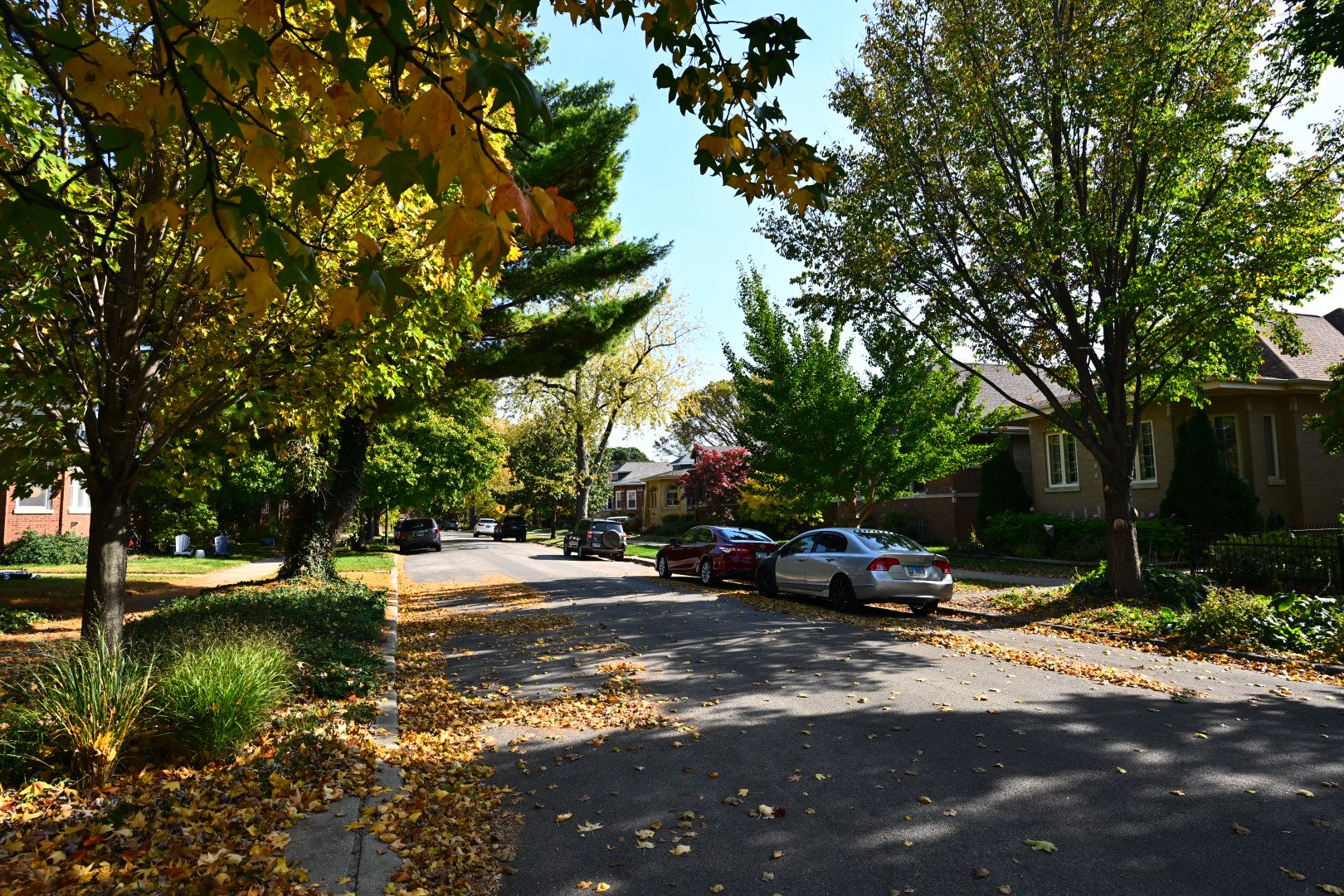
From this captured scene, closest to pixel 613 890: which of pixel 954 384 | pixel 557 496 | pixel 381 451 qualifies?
pixel 954 384

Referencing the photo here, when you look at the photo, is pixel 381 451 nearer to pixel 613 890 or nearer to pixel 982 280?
pixel 982 280

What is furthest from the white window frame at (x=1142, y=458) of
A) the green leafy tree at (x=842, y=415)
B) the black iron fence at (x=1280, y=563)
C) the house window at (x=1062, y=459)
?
the black iron fence at (x=1280, y=563)

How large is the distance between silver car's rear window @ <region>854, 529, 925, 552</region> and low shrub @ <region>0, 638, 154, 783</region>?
433 inches

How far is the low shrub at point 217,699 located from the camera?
505 centimetres

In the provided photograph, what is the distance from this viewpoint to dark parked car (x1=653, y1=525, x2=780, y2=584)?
19031 millimetres

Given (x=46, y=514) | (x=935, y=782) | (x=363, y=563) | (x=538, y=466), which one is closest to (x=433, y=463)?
(x=363, y=563)

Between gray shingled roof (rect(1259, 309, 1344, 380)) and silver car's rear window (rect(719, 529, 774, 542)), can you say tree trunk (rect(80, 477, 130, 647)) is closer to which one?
silver car's rear window (rect(719, 529, 774, 542))

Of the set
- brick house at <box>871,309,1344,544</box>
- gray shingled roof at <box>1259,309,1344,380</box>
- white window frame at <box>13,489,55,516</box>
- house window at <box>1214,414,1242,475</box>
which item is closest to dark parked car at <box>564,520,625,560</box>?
brick house at <box>871,309,1344,544</box>

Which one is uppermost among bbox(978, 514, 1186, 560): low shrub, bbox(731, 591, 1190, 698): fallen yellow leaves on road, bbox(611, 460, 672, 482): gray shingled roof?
bbox(611, 460, 672, 482): gray shingled roof

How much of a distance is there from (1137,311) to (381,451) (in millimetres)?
23344

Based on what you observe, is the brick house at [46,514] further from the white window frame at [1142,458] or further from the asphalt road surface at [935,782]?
the white window frame at [1142,458]

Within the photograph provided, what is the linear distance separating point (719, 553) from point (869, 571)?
6.26 meters

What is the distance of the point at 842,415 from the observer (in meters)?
18.3

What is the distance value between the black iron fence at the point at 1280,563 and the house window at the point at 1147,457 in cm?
922
